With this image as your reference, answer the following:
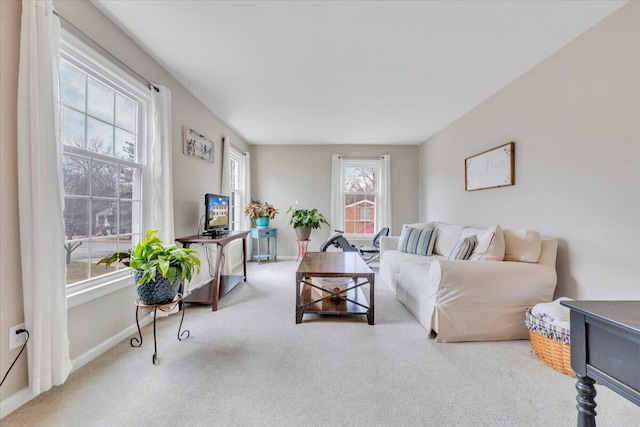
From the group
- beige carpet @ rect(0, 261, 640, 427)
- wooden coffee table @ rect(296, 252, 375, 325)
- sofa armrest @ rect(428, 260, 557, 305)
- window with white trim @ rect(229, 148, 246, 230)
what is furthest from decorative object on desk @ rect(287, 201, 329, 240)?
sofa armrest @ rect(428, 260, 557, 305)

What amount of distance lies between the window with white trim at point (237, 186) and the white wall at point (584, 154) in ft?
13.5

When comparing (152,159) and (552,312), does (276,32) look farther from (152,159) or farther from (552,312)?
(552,312)

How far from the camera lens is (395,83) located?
2875mm

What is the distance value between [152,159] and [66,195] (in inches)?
32.3

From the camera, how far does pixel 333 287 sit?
279 cm

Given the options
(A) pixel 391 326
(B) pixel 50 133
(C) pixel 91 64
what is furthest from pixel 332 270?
(C) pixel 91 64

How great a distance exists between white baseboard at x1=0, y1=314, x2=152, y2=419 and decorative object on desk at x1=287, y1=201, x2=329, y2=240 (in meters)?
2.99

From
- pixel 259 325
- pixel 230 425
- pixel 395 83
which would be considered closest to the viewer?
pixel 230 425

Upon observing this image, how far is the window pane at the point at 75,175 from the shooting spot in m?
1.74

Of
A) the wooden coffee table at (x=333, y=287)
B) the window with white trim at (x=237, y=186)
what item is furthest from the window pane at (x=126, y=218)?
the window with white trim at (x=237, y=186)

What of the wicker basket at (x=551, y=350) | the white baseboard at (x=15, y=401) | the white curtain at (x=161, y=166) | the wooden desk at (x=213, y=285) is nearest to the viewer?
the white baseboard at (x=15, y=401)

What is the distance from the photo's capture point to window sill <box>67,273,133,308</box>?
171cm

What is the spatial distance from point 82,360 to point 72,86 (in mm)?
1851

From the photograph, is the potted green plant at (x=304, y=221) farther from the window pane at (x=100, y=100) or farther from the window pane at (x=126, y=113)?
the window pane at (x=100, y=100)
